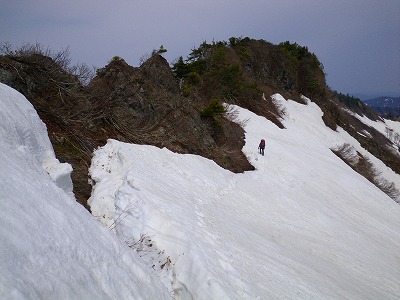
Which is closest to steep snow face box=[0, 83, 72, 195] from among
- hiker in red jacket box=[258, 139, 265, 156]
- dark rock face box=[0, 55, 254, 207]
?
dark rock face box=[0, 55, 254, 207]

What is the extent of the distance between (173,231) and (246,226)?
10.7 feet

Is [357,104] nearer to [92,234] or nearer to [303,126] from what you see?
[303,126]

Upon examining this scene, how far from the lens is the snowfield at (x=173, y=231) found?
301 cm

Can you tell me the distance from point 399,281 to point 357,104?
4747 inches

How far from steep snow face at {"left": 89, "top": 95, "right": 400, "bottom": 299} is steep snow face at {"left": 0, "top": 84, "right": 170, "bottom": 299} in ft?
3.98

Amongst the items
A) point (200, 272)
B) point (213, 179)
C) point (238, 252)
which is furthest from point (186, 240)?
point (213, 179)

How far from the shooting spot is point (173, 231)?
5879 mm

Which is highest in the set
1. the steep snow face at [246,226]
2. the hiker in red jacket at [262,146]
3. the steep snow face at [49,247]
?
the hiker in red jacket at [262,146]

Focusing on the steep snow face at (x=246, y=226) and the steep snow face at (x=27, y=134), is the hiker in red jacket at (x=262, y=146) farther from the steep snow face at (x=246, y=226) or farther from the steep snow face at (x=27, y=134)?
the steep snow face at (x=27, y=134)

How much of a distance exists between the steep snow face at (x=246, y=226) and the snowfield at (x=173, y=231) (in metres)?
0.04

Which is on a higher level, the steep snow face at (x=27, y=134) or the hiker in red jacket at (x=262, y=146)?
the hiker in red jacket at (x=262, y=146)

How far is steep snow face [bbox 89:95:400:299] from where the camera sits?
5.38 m

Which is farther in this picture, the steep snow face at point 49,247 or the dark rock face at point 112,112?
the dark rock face at point 112,112

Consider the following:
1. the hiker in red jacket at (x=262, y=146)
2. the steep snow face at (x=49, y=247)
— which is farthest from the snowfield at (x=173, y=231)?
the hiker in red jacket at (x=262, y=146)
